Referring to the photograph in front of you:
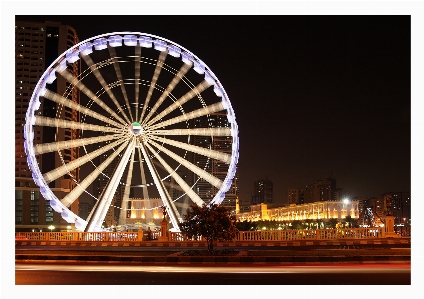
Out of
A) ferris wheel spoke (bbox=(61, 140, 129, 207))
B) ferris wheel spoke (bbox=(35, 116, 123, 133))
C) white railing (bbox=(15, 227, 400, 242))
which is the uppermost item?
ferris wheel spoke (bbox=(35, 116, 123, 133))

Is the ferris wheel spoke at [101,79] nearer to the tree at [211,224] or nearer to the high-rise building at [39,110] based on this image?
the tree at [211,224]

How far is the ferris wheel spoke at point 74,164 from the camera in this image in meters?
33.1

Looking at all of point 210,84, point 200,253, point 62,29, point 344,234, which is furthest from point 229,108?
point 62,29

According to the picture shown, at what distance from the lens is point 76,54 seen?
33844 millimetres

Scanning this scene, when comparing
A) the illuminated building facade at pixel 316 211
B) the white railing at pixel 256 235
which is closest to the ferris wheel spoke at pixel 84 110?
the white railing at pixel 256 235

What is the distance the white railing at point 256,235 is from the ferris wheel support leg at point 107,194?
3.95ft

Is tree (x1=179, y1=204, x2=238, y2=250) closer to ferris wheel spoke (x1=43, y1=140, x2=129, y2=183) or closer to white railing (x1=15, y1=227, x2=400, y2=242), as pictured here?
white railing (x1=15, y1=227, x2=400, y2=242)

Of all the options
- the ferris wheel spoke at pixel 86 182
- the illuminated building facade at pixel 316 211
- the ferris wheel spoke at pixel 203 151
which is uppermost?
the ferris wheel spoke at pixel 203 151

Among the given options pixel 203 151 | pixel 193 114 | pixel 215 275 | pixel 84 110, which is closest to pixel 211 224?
pixel 215 275

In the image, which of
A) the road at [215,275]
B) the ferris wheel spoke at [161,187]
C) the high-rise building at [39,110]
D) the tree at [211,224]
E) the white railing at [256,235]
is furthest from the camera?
the high-rise building at [39,110]

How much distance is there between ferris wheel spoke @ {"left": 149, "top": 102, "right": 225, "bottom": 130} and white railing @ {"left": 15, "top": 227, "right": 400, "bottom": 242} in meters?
6.16

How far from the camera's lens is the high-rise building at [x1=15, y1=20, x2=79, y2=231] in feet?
328

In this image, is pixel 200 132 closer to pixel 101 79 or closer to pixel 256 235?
pixel 101 79

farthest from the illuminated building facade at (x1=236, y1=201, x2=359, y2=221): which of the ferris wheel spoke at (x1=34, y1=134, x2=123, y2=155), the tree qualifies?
the tree
